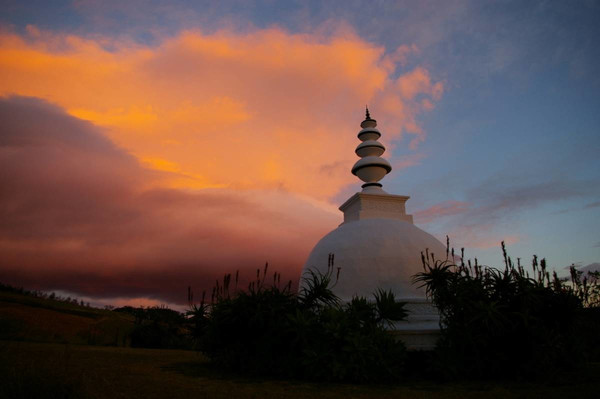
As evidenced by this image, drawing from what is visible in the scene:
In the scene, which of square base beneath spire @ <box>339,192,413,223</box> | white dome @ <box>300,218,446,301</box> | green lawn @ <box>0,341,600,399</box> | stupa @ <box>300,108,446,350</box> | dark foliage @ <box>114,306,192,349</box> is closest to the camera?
green lawn @ <box>0,341,600,399</box>

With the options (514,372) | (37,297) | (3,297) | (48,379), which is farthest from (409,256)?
(37,297)

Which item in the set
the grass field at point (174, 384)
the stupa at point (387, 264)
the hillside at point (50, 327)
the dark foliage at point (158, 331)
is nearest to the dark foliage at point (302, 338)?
the grass field at point (174, 384)

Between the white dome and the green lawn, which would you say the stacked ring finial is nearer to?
the white dome

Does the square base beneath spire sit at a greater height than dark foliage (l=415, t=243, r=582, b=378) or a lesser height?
greater

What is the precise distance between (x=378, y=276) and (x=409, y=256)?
1.45m

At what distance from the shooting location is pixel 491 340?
9594 millimetres

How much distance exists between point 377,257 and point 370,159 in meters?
7.25

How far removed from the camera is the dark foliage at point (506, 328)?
9219mm

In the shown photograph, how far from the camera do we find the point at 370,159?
19.7m

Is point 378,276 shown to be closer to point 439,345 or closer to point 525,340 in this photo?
point 439,345

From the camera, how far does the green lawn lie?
6094mm

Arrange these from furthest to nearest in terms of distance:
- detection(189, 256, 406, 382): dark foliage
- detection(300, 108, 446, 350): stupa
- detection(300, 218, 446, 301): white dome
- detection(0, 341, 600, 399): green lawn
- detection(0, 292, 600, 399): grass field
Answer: detection(300, 218, 446, 301): white dome → detection(300, 108, 446, 350): stupa → detection(189, 256, 406, 382): dark foliage → detection(0, 292, 600, 399): grass field → detection(0, 341, 600, 399): green lawn

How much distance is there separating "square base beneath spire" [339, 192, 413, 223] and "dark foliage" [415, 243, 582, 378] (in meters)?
8.00

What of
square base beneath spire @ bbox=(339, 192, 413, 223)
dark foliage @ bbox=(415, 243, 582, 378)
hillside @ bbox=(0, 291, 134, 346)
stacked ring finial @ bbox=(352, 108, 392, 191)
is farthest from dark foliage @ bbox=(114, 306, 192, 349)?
dark foliage @ bbox=(415, 243, 582, 378)
